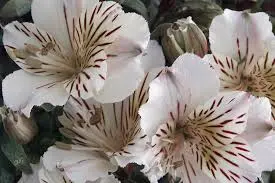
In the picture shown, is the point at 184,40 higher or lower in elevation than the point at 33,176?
higher

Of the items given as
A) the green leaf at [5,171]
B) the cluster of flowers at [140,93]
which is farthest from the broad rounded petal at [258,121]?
the green leaf at [5,171]

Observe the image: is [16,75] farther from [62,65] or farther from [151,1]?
[151,1]

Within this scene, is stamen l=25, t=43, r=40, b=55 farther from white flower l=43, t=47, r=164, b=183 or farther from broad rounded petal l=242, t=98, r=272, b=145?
broad rounded petal l=242, t=98, r=272, b=145

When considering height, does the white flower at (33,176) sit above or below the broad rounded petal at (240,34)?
below

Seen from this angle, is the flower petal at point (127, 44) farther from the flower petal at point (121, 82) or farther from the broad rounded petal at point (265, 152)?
the broad rounded petal at point (265, 152)

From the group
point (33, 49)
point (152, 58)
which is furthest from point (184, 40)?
point (33, 49)

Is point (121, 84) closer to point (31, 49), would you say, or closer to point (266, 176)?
point (31, 49)

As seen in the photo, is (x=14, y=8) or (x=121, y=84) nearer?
(x=121, y=84)

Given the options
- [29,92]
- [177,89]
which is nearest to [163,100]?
[177,89]
